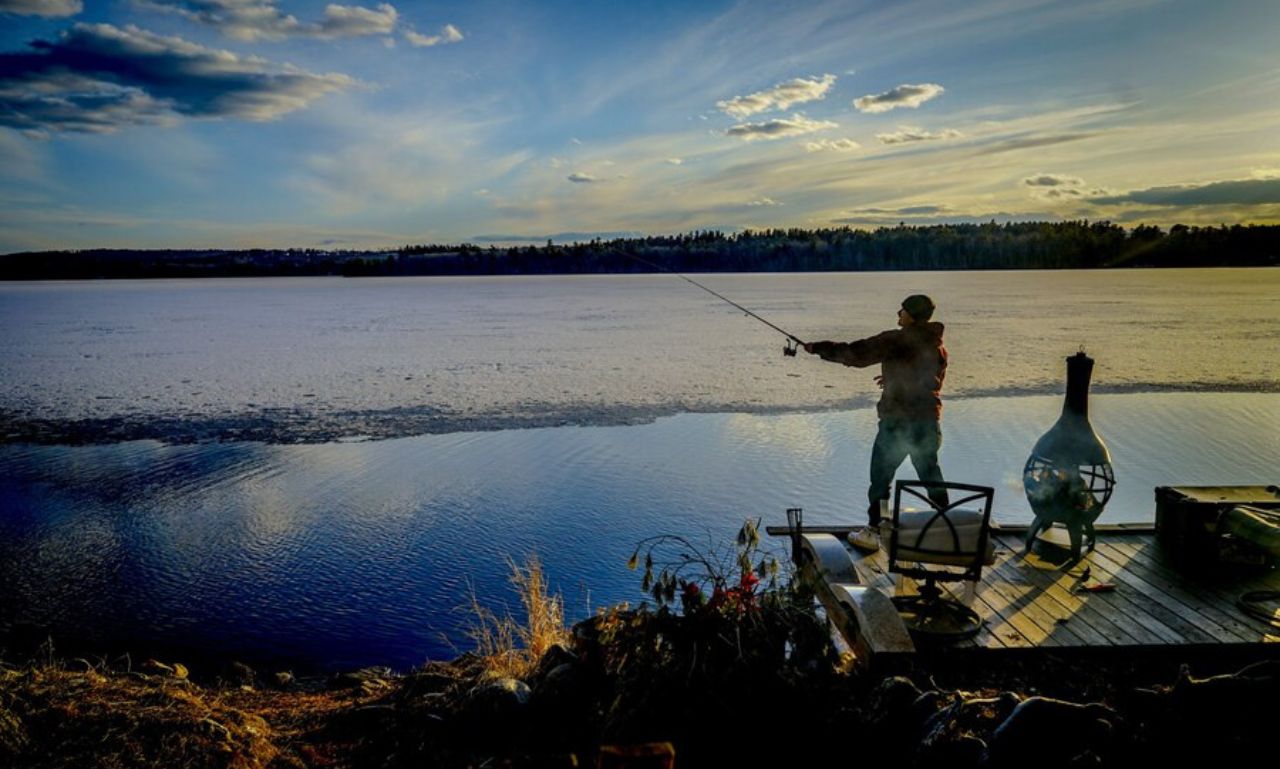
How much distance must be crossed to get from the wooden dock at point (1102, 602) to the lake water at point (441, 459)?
125 inches

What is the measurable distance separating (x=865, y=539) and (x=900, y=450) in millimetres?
824

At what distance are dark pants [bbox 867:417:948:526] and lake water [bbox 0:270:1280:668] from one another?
2.47m

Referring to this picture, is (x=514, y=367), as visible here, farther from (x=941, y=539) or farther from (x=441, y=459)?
(x=941, y=539)

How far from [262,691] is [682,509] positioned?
16.4 ft

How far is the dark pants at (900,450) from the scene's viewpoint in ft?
21.2

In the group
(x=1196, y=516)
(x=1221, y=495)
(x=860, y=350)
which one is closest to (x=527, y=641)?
(x=860, y=350)

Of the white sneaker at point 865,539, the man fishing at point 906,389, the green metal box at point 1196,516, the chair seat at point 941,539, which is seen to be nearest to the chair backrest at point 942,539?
the chair seat at point 941,539

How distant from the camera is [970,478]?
10.8 meters

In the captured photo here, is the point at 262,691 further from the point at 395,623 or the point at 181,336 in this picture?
the point at 181,336

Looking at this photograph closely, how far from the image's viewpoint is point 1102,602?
5234 mm

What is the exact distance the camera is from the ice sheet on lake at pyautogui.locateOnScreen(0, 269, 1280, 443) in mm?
15180

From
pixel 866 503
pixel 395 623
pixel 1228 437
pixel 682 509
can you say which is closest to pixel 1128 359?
pixel 1228 437

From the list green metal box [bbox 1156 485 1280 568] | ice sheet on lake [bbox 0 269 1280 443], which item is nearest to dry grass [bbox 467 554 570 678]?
green metal box [bbox 1156 485 1280 568]

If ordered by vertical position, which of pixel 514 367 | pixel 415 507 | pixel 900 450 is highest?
pixel 900 450
